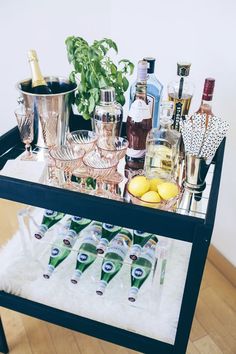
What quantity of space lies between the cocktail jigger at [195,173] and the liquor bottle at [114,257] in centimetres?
26

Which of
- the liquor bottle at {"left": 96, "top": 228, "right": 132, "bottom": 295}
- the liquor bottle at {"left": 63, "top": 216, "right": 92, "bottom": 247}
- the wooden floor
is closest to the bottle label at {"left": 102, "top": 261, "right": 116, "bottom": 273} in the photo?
the liquor bottle at {"left": 96, "top": 228, "right": 132, "bottom": 295}

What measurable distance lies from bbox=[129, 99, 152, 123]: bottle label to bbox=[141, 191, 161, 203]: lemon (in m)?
0.28

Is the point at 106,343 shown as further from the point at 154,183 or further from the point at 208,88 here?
the point at 208,88

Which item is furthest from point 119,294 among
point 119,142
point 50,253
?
point 119,142

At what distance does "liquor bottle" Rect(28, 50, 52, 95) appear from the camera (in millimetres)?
1044

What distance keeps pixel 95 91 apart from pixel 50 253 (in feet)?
1.86

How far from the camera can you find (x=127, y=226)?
0.74 meters

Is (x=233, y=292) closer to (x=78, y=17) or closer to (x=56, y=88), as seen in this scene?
(x=56, y=88)

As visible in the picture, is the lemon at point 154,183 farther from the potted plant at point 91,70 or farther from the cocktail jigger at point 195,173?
the potted plant at point 91,70

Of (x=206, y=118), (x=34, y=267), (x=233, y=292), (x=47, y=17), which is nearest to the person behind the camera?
(x=206, y=118)

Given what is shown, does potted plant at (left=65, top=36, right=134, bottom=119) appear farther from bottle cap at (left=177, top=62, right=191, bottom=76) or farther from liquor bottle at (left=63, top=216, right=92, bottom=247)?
liquor bottle at (left=63, top=216, right=92, bottom=247)

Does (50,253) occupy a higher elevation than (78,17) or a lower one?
lower

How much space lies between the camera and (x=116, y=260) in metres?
1.04

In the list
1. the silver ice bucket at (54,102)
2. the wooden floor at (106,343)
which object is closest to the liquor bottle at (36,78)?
the silver ice bucket at (54,102)
